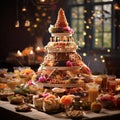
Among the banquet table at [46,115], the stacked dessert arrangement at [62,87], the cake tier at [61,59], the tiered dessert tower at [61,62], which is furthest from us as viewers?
the cake tier at [61,59]

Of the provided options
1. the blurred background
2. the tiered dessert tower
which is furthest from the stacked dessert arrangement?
the blurred background

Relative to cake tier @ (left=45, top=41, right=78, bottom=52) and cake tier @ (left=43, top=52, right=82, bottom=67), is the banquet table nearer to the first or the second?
cake tier @ (left=43, top=52, right=82, bottom=67)

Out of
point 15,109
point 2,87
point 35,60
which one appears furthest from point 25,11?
point 15,109

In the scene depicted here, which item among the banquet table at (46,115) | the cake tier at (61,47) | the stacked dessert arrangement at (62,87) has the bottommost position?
the banquet table at (46,115)

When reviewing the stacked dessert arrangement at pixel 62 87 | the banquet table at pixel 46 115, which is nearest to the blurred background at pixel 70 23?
the stacked dessert arrangement at pixel 62 87

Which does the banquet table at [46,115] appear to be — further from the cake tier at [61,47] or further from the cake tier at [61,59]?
the cake tier at [61,47]

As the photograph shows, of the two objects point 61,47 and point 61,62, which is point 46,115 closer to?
point 61,62

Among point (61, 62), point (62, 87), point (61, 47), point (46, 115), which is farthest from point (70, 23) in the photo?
point (46, 115)
